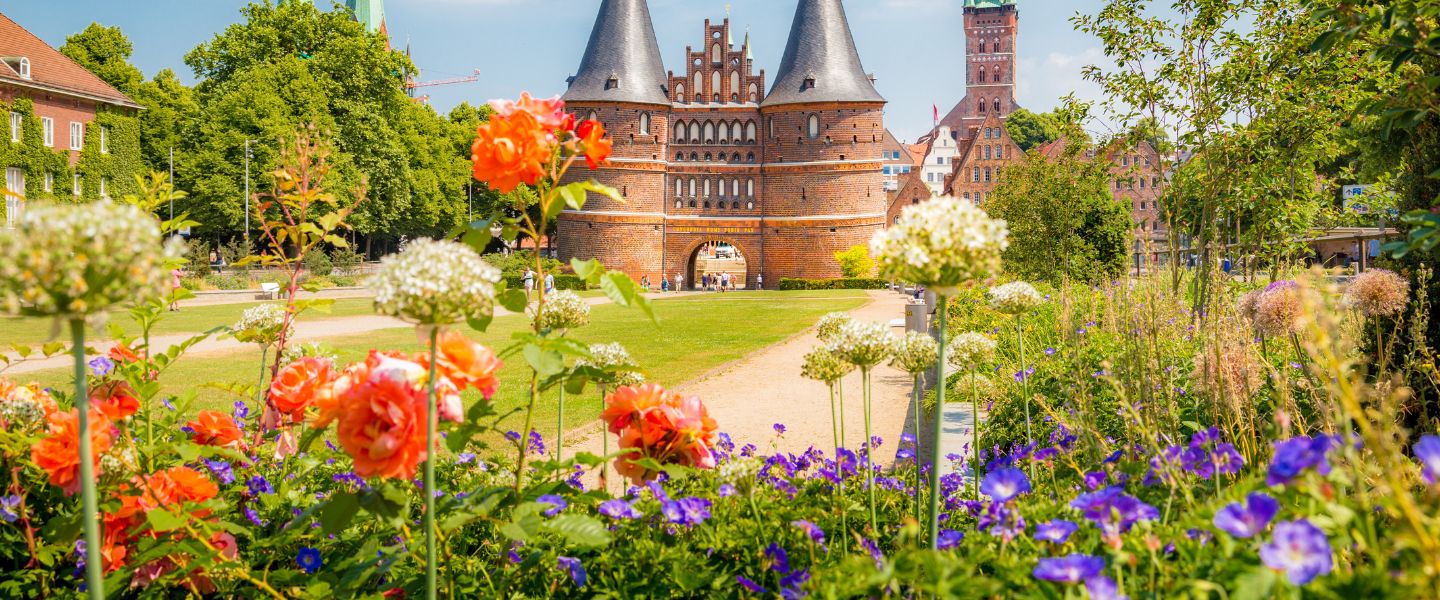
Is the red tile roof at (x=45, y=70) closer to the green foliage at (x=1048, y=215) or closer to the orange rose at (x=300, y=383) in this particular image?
the green foliage at (x=1048, y=215)

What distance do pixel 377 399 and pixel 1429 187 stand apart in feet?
14.8

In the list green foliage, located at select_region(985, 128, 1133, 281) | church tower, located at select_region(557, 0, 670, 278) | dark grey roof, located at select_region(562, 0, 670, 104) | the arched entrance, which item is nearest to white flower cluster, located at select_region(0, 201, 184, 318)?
green foliage, located at select_region(985, 128, 1133, 281)

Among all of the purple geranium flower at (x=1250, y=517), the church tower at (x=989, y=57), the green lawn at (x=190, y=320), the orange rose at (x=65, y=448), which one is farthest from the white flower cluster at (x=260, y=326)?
the church tower at (x=989, y=57)

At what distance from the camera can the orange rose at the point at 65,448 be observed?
201cm

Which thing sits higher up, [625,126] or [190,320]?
[625,126]

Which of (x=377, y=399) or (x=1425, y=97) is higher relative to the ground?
(x=1425, y=97)

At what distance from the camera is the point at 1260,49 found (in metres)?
7.01

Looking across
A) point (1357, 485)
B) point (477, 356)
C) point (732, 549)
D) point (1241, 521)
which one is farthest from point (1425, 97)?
point (477, 356)

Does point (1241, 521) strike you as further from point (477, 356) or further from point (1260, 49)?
point (1260, 49)

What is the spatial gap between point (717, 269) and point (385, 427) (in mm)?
63549

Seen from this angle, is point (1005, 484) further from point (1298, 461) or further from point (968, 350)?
point (968, 350)

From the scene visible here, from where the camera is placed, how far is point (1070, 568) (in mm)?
1218

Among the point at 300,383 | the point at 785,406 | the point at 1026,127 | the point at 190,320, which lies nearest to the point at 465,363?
the point at 300,383

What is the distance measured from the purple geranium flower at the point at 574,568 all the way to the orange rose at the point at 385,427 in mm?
487
